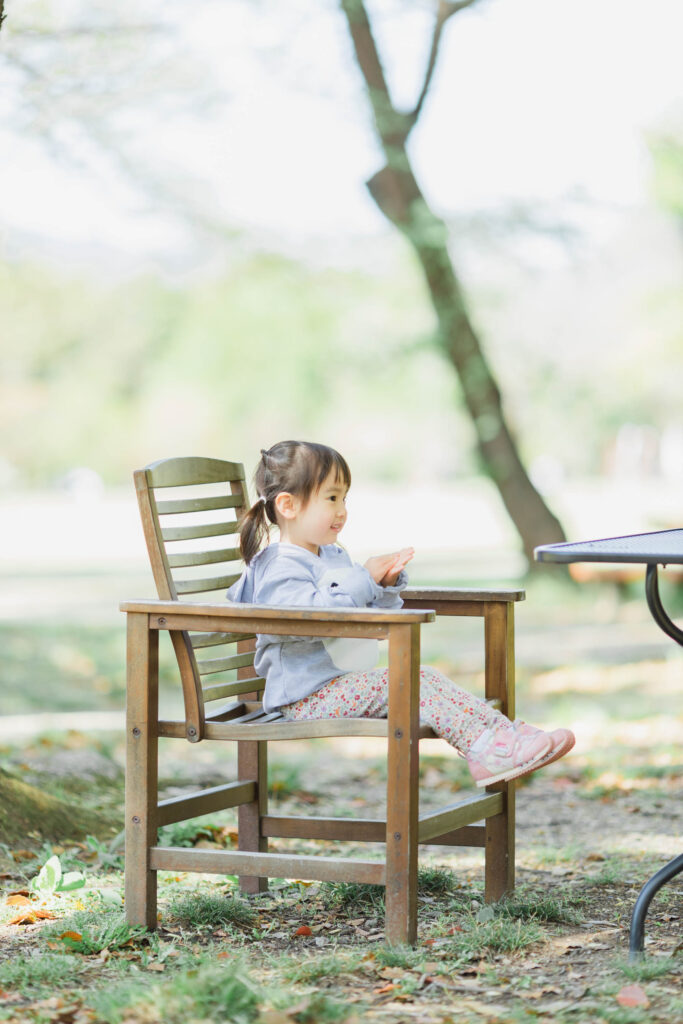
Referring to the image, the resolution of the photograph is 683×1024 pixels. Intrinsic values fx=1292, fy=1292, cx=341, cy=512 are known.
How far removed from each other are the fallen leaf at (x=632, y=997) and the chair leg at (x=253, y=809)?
1.21 metres

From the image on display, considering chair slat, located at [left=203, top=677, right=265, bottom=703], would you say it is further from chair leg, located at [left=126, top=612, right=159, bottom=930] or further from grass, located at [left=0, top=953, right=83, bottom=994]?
grass, located at [left=0, top=953, right=83, bottom=994]

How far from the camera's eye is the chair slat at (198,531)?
3068 mm

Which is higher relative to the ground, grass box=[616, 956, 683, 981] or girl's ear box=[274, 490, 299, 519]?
girl's ear box=[274, 490, 299, 519]

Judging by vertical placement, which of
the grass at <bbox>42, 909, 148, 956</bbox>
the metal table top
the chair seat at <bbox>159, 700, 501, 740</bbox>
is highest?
the metal table top

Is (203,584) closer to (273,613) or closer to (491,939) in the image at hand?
(273,613)

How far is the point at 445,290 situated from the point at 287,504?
348 inches

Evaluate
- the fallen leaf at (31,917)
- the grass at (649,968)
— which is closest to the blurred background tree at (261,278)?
the fallen leaf at (31,917)

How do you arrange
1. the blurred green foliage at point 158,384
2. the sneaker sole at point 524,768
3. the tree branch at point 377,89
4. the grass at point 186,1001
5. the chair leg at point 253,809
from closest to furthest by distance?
1. the grass at point 186,1001
2. the sneaker sole at point 524,768
3. the chair leg at point 253,809
4. the tree branch at point 377,89
5. the blurred green foliage at point 158,384

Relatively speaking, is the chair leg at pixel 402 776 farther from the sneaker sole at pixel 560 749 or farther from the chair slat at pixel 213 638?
the chair slat at pixel 213 638

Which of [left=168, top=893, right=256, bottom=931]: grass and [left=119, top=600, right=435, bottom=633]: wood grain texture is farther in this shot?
[left=168, top=893, right=256, bottom=931]: grass

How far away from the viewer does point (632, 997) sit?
2.36 metres

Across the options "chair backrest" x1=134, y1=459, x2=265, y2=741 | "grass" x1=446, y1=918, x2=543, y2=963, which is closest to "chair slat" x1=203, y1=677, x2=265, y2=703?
"chair backrest" x1=134, y1=459, x2=265, y2=741

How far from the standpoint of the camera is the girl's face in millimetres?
3031

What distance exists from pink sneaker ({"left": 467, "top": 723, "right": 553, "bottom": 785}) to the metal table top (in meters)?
0.41
